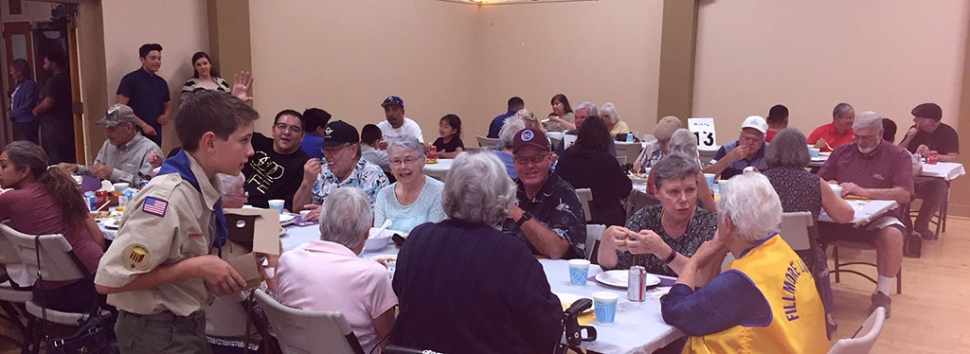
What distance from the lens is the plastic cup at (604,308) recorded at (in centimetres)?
229

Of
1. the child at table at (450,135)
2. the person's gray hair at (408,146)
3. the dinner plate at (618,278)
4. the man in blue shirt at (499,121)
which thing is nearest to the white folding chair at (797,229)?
the dinner plate at (618,278)

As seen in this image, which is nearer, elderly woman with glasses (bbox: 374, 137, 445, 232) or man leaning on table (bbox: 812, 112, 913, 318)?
elderly woman with glasses (bbox: 374, 137, 445, 232)

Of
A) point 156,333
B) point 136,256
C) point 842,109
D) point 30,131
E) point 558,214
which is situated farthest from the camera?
point 30,131

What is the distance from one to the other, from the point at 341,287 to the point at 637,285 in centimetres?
101

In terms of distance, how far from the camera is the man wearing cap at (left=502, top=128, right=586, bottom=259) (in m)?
3.15

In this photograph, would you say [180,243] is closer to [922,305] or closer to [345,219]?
[345,219]

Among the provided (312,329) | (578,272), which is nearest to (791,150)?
(578,272)

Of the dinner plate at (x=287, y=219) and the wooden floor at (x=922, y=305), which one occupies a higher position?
the dinner plate at (x=287, y=219)

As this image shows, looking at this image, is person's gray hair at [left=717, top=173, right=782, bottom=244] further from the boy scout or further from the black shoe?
the black shoe

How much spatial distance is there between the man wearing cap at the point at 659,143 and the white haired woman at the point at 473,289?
375cm

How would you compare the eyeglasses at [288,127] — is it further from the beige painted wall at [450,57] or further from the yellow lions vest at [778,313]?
the beige painted wall at [450,57]

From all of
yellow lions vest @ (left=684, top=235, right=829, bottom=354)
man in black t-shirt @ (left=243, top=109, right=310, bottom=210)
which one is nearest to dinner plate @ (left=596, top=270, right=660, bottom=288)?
yellow lions vest @ (left=684, top=235, right=829, bottom=354)

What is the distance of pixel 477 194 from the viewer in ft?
7.11

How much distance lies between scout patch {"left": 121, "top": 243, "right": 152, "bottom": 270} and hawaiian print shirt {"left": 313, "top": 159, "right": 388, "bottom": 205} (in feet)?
8.04
